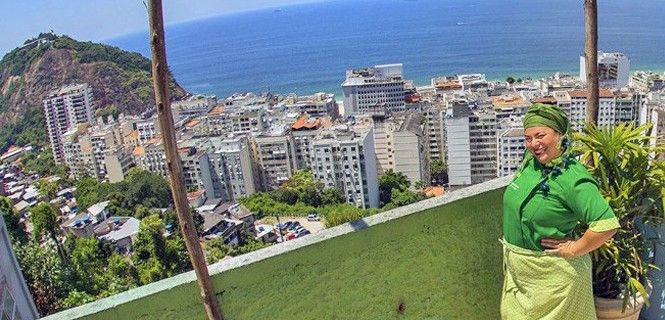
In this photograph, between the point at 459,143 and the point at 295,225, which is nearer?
the point at 295,225

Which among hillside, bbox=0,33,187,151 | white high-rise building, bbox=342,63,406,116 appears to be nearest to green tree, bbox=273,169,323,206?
white high-rise building, bbox=342,63,406,116

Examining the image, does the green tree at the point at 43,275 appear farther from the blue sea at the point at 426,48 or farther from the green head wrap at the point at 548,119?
the blue sea at the point at 426,48

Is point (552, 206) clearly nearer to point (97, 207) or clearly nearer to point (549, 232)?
point (549, 232)

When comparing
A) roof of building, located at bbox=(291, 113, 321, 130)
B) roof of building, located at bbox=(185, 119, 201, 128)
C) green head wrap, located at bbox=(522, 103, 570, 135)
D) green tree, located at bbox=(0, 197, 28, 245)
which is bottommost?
roof of building, located at bbox=(185, 119, 201, 128)

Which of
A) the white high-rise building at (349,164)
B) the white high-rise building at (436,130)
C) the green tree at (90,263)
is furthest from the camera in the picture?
the white high-rise building at (436,130)

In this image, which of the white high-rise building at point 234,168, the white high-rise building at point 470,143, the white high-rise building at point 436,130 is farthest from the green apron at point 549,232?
the white high-rise building at point 436,130

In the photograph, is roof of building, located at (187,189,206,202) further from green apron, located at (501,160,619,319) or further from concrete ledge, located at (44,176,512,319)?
green apron, located at (501,160,619,319)

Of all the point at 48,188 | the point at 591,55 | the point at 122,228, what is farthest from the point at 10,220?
the point at 48,188
